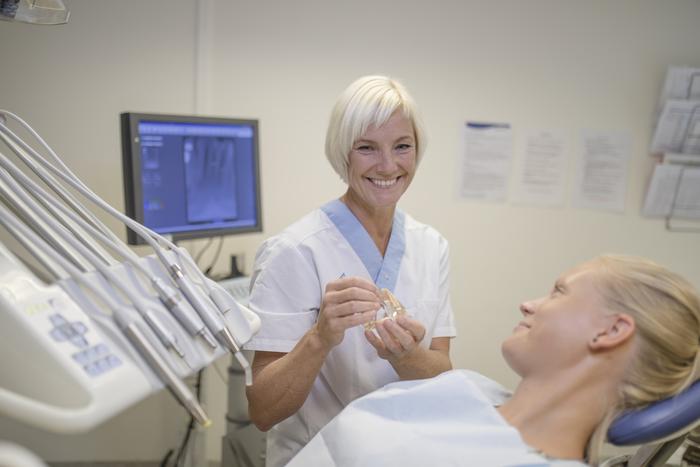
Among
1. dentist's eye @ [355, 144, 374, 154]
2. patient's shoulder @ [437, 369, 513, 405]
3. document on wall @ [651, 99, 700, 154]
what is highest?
document on wall @ [651, 99, 700, 154]

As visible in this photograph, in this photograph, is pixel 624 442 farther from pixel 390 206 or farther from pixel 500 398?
pixel 390 206

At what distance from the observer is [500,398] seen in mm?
1217

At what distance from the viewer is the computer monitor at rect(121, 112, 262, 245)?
5.84 feet

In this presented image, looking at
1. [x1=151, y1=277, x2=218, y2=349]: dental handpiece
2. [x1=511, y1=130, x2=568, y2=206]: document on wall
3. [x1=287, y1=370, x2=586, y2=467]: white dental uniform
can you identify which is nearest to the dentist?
[x1=287, y1=370, x2=586, y2=467]: white dental uniform

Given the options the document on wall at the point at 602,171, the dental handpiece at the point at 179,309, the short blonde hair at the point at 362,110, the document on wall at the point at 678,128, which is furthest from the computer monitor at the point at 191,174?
the document on wall at the point at 678,128

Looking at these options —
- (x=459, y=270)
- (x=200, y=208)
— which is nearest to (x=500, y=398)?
(x=200, y=208)

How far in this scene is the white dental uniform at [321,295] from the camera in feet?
4.19

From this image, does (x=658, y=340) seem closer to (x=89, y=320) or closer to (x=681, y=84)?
(x=89, y=320)

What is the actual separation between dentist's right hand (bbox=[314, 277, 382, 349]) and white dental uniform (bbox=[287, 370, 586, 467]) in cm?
16

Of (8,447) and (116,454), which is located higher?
(8,447)

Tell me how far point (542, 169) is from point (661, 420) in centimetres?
173

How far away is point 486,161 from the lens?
2551 millimetres

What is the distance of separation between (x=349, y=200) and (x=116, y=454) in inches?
69.4

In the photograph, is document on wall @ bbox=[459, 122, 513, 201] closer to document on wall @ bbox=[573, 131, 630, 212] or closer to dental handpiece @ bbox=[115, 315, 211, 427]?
document on wall @ bbox=[573, 131, 630, 212]
